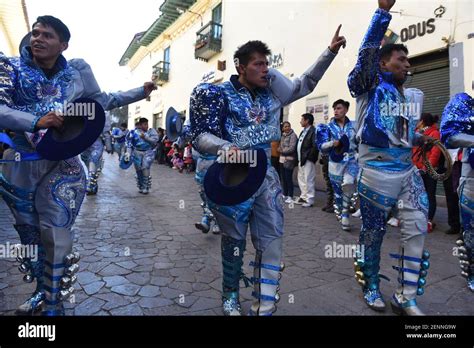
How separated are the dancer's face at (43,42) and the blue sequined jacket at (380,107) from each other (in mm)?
2242

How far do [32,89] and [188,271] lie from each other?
2272mm

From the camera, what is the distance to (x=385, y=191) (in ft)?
9.34

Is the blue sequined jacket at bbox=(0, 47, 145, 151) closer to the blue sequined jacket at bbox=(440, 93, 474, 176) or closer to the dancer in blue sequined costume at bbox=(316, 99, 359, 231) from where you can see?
the blue sequined jacket at bbox=(440, 93, 474, 176)

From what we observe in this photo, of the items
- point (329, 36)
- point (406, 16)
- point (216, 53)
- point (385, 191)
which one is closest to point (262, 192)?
point (385, 191)

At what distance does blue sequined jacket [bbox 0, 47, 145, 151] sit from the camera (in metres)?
2.15

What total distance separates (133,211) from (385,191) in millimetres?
5419

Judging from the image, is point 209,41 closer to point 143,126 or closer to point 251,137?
point 143,126

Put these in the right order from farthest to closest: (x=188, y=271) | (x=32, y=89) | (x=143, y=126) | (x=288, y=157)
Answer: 1. (x=143, y=126)
2. (x=288, y=157)
3. (x=188, y=271)
4. (x=32, y=89)

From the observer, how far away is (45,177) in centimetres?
246

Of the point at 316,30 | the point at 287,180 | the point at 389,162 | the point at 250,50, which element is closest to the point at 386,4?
the point at 250,50

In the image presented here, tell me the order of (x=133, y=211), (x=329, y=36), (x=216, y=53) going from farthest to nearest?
(x=216, y=53), (x=329, y=36), (x=133, y=211)

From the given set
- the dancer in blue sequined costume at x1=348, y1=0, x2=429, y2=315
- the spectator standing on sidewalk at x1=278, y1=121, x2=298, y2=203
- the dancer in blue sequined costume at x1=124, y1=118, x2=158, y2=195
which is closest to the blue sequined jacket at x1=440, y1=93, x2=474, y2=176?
the dancer in blue sequined costume at x1=348, y1=0, x2=429, y2=315

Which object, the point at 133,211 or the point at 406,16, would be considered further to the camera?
the point at 406,16
